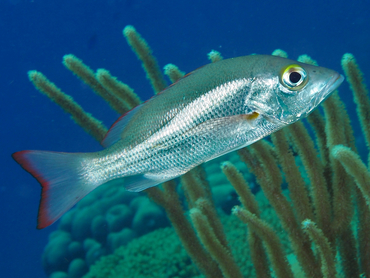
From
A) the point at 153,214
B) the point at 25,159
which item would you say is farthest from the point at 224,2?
the point at 25,159

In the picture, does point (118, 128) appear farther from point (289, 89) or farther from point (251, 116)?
point (289, 89)

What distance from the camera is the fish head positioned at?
167 centimetres

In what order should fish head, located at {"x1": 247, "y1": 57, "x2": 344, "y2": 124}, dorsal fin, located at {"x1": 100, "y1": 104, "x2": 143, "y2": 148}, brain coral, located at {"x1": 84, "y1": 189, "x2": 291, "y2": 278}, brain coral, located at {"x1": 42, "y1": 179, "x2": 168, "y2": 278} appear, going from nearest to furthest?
fish head, located at {"x1": 247, "y1": 57, "x2": 344, "y2": 124}
dorsal fin, located at {"x1": 100, "y1": 104, "x2": 143, "y2": 148}
brain coral, located at {"x1": 84, "y1": 189, "x2": 291, "y2": 278}
brain coral, located at {"x1": 42, "y1": 179, "x2": 168, "y2": 278}

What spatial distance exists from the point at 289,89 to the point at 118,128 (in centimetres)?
132

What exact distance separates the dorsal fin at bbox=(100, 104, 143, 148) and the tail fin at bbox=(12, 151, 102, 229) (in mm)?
254

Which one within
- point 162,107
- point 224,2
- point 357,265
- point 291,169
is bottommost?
point 357,265

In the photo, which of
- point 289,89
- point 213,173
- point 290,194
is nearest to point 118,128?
point 289,89

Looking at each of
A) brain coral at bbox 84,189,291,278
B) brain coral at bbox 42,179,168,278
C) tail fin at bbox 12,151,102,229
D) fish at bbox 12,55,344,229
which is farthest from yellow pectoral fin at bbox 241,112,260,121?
brain coral at bbox 42,179,168,278

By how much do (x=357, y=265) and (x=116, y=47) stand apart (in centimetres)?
4142

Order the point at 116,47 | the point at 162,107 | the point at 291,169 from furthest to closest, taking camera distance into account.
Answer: the point at 116,47, the point at 291,169, the point at 162,107

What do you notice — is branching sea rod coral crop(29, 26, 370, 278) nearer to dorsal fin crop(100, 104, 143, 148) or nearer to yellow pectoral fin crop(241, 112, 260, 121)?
yellow pectoral fin crop(241, 112, 260, 121)

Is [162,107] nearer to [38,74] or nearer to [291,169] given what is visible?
[291,169]

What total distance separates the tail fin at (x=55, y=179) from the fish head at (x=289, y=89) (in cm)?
134

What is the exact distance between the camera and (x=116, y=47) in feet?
128
